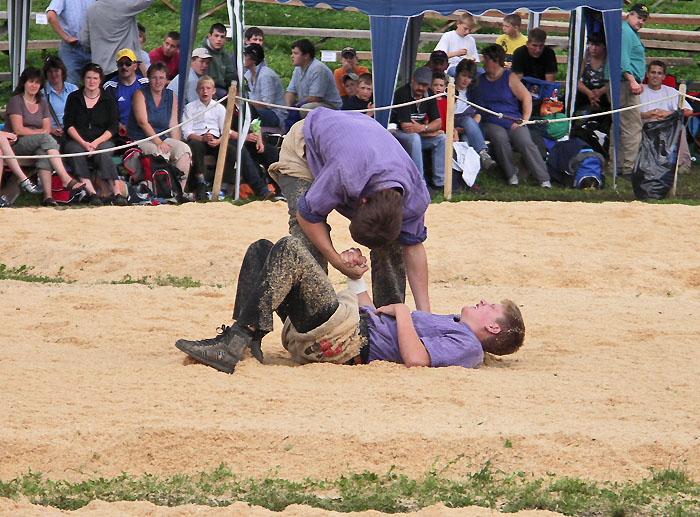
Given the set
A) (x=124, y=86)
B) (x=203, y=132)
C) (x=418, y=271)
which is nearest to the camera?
(x=418, y=271)

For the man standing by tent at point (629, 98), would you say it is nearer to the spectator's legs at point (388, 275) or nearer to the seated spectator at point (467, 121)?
the seated spectator at point (467, 121)

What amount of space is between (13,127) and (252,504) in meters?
8.15

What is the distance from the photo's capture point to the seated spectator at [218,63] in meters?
12.1

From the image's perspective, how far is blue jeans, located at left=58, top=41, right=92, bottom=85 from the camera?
492 inches

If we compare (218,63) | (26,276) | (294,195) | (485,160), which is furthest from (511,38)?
(294,195)

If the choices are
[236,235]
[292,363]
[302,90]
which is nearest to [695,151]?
[302,90]

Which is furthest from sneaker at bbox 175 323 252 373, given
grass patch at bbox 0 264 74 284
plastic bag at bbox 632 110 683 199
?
plastic bag at bbox 632 110 683 199

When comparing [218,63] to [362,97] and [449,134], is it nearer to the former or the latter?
[362,97]

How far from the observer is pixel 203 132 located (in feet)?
38.0

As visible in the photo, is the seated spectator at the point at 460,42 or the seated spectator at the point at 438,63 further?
the seated spectator at the point at 460,42

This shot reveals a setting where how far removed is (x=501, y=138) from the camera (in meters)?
12.5

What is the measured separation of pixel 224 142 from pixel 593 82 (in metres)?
5.02

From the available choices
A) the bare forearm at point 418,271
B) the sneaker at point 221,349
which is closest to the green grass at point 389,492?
the sneaker at point 221,349

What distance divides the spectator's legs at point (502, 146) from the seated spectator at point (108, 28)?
453cm
